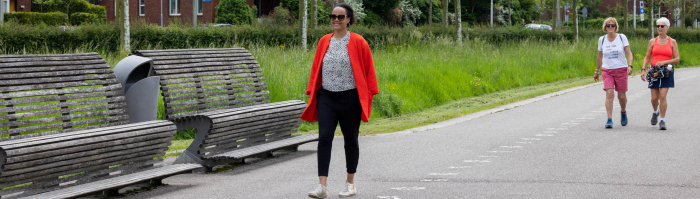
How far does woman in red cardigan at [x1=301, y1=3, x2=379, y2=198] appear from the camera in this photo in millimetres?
6168

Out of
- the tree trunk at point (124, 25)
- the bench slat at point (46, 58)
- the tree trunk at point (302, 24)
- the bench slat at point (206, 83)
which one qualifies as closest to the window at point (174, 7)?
the tree trunk at point (302, 24)

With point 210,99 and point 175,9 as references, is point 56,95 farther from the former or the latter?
point 175,9

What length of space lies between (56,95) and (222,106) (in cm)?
230

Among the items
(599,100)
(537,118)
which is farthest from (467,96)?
(537,118)

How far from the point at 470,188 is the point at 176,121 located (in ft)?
10.2

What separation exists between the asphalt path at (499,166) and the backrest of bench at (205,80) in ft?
2.66

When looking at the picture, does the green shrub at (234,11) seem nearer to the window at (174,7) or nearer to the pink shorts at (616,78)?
the window at (174,7)

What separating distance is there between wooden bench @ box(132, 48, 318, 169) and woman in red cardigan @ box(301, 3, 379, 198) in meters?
1.56

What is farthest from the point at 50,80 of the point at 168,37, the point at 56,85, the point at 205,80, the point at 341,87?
the point at 168,37

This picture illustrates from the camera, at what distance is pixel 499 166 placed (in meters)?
→ 7.73

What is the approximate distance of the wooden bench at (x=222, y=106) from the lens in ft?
24.7

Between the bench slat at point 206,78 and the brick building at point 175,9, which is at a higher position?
the brick building at point 175,9

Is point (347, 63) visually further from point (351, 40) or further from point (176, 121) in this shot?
point (176, 121)

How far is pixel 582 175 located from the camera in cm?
718
